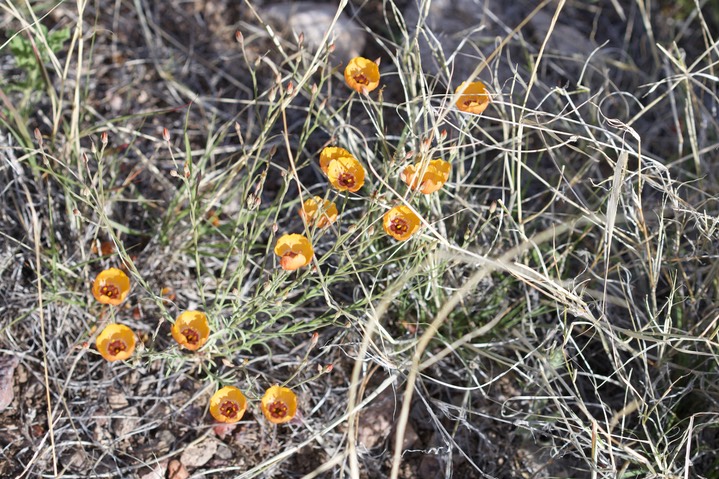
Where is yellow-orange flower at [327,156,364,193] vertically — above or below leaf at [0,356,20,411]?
above

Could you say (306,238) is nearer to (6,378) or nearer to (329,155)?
(329,155)

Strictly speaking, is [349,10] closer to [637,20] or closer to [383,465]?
[637,20]

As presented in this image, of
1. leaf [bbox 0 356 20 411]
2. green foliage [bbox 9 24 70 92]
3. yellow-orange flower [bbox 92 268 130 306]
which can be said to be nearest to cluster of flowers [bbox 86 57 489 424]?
yellow-orange flower [bbox 92 268 130 306]

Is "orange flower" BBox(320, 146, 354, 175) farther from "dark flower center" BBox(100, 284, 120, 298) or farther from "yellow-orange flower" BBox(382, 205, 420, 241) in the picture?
"dark flower center" BBox(100, 284, 120, 298)

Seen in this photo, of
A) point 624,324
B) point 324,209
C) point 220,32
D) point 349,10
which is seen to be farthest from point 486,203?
point 220,32

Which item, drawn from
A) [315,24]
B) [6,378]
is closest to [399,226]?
[6,378]

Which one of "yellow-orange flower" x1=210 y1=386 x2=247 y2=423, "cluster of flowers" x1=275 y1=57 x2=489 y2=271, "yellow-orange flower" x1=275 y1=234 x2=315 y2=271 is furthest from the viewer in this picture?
"yellow-orange flower" x1=210 y1=386 x2=247 y2=423

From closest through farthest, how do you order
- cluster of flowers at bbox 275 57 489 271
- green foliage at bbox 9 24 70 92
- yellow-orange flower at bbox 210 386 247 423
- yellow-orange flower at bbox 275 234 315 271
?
1. yellow-orange flower at bbox 275 234 315 271
2. cluster of flowers at bbox 275 57 489 271
3. yellow-orange flower at bbox 210 386 247 423
4. green foliage at bbox 9 24 70 92
